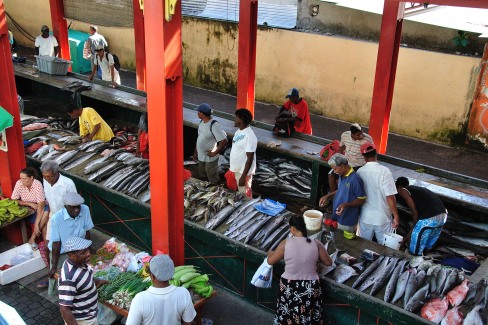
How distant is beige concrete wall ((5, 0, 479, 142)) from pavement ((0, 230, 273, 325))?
818 centimetres

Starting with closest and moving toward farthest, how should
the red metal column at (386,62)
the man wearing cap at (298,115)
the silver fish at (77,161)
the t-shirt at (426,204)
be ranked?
the t-shirt at (426,204) < the silver fish at (77,161) < the red metal column at (386,62) < the man wearing cap at (298,115)

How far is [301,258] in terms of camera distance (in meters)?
5.44

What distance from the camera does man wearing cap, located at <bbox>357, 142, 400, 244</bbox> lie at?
658 cm

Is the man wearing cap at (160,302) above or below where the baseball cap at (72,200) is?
below

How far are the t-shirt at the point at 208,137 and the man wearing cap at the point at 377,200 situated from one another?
8.16 feet

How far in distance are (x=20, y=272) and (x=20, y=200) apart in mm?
988

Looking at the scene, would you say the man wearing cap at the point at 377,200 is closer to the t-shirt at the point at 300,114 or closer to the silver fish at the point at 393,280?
the silver fish at the point at 393,280

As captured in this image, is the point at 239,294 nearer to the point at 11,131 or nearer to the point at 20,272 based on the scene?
the point at 20,272

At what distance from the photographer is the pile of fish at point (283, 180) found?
948 centimetres

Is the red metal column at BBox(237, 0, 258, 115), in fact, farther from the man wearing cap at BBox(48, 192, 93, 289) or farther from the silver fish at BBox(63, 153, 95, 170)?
the man wearing cap at BBox(48, 192, 93, 289)

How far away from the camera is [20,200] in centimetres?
734

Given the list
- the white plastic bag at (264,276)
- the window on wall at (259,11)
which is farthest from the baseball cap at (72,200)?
the window on wall at (259,11)

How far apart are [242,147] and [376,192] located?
2.21 metres

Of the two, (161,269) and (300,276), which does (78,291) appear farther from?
(300,276)
